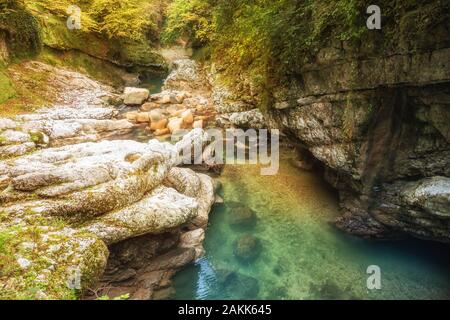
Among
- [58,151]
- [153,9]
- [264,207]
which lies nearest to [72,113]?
[58,151]

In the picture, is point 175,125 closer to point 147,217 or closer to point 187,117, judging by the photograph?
point 187,117

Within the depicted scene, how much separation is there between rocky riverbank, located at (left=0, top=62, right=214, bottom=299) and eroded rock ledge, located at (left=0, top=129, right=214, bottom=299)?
0.02m

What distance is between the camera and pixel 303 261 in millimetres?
8453

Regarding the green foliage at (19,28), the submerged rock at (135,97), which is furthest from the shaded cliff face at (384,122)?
the green foliage at (19,28)

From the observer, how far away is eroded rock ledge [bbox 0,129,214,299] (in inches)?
209

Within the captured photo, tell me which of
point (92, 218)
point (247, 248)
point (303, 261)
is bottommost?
point (303, 261)

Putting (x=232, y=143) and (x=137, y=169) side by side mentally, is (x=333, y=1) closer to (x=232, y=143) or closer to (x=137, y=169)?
(x=137, y=169)

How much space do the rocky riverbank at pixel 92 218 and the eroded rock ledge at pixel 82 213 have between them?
0.7 inches

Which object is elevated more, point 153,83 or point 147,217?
point 153,83

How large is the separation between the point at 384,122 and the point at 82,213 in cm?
786

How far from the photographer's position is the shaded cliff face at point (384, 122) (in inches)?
258

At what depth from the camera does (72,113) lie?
47.4 feet

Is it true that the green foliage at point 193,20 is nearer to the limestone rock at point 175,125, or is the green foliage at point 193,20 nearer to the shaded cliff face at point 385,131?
the limestone rock at point 175,125

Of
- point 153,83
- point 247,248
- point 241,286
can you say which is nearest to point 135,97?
point 153,83
